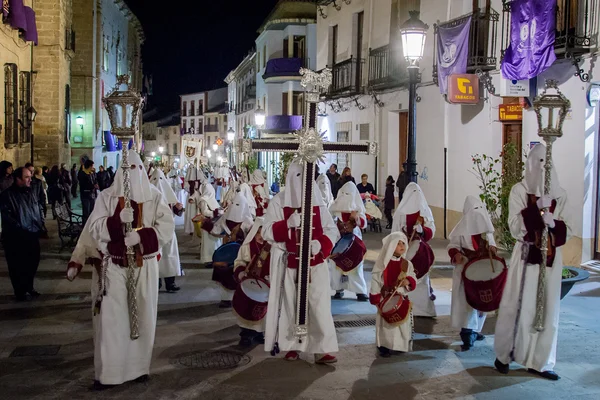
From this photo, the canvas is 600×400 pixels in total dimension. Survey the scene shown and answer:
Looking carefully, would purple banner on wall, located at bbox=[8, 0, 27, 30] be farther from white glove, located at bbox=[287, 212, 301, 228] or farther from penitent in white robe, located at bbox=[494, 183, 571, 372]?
penitent in white robe, located at bbox=[494, 183, 571, 372]

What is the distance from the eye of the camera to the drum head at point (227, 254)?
9069 mm

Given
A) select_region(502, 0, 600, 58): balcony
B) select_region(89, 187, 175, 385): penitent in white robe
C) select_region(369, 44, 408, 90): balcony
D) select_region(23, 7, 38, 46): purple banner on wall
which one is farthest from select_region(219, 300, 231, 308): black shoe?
select_region(23, 7, 38, 46): purple banner on wall

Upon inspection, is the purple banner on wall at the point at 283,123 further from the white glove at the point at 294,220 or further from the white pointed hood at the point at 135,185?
the white pointed hood at the point at 135,185

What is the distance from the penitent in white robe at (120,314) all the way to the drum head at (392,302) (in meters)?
2.44

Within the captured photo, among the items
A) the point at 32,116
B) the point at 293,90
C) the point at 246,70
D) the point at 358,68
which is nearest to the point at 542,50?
the point at 358,68

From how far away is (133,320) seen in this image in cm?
662

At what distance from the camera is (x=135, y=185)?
6.81 metres

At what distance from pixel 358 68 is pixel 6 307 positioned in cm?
1683

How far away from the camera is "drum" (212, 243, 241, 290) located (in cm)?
902

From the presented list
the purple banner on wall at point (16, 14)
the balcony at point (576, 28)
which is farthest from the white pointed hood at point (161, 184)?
the purple banner on wall at point (16, 14)

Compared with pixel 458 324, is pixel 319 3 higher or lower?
higher

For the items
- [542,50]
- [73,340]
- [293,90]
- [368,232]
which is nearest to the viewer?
[73,340]

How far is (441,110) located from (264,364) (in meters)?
12.1

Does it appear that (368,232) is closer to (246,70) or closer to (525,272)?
(525,272)
